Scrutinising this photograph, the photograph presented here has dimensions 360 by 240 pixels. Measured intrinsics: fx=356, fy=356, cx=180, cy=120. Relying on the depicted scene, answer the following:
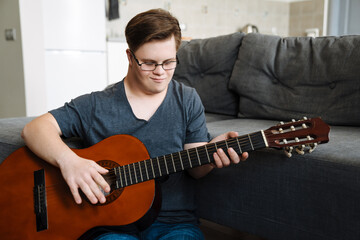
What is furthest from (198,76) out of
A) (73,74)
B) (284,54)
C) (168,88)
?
(73,74)

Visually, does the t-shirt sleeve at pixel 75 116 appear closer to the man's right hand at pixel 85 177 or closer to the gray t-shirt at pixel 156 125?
the gray t-shirt at pixel 156 125

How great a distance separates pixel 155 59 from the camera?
1000mm

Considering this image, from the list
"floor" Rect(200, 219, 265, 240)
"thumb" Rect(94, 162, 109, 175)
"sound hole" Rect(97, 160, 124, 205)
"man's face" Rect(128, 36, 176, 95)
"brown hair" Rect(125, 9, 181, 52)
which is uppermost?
"brown hair" Rect(125, 9, 181, 52)

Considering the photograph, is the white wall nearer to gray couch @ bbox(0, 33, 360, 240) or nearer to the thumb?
gray couch @ bbox(0, 33, 360, 240)

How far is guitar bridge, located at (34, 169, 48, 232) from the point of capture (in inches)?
40.1

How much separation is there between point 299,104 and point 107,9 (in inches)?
109

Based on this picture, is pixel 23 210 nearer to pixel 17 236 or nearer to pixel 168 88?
pixel 17 236

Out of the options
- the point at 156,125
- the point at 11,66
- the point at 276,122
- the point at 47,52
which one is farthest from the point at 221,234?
the point at 11,66

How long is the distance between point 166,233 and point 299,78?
95 cm

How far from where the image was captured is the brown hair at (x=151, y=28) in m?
0.98

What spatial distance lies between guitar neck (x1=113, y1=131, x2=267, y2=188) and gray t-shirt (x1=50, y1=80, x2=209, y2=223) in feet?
0.39

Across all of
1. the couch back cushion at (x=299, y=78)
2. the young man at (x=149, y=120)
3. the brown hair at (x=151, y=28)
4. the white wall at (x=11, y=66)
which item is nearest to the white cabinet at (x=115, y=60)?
the white wall at (x=11, y=66)

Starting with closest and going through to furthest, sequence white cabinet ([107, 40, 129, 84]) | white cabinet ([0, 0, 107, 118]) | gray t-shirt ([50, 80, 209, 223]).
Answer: gray t-shirt ([50, 80, 209, 223]), white cabinet ([0, 0, 107, 118]), white cabinet ([107, 40, 129, 84])

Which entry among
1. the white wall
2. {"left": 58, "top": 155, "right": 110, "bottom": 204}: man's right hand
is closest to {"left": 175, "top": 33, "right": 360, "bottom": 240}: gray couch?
{"left": 58, "top": 155, "right": 110, "bottom": 204}: man's right hand
